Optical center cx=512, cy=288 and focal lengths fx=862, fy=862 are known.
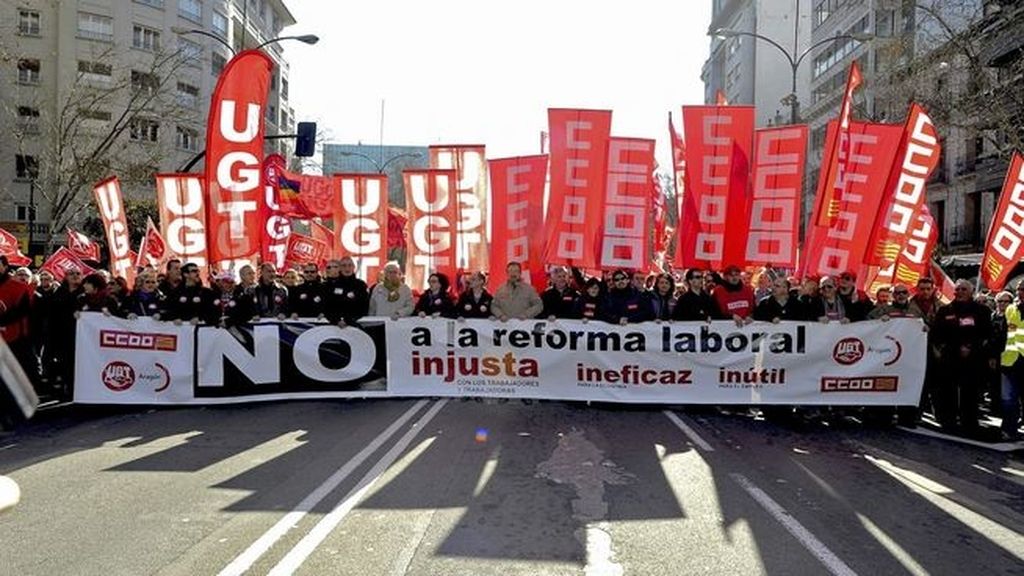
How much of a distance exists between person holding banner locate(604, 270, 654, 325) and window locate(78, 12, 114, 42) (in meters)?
48.0

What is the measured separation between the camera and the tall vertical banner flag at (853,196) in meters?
12.3

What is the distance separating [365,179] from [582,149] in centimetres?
408

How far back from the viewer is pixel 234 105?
12945mm

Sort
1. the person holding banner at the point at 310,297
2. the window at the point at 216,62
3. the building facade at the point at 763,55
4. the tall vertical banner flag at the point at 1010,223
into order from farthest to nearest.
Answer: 1. the building facade at the point at 763,55
2. the window at the point at 216,62
3. the tall vertical banner flag at the point at 1010,223
4. the person holding banner at the point at 310,297

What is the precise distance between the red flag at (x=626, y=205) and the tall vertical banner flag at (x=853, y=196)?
8.02 feet

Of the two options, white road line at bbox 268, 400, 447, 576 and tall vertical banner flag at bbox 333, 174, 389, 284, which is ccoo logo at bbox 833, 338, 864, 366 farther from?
tall vertical banner flag at bbox 333, 174, 389, 284

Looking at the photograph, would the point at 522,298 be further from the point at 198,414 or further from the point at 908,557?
the point at 908,557

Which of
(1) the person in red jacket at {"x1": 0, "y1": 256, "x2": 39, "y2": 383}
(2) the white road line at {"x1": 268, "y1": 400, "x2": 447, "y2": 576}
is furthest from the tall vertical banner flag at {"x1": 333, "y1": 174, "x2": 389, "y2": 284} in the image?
(2) the white road line at {"x1": 268, "y1": 400, "x2": 447, "y2": 576}

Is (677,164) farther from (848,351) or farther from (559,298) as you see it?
(848,351)

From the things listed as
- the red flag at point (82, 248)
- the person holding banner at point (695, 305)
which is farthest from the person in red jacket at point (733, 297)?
Result: the red flag at point (82, 248)

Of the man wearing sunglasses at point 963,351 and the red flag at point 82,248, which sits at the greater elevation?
the red flag at point 82,248

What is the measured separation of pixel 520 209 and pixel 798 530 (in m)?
8.90

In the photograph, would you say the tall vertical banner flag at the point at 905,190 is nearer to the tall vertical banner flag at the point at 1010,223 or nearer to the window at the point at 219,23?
the tall vertical banner flag at the point at 1010,223

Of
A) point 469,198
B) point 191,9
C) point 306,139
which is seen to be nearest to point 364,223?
point 469,198
